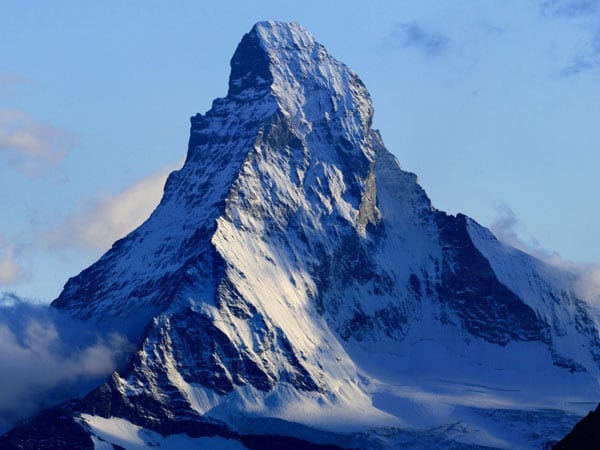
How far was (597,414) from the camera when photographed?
4013 inches

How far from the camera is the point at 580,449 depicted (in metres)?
100

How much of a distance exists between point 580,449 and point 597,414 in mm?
2622
